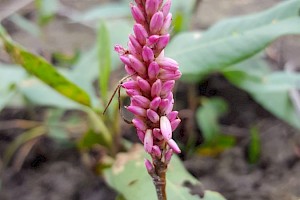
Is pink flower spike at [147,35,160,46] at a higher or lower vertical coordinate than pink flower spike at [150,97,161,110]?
higher

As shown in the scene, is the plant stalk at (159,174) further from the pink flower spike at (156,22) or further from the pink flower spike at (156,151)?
the pink flower spike at (156,22)

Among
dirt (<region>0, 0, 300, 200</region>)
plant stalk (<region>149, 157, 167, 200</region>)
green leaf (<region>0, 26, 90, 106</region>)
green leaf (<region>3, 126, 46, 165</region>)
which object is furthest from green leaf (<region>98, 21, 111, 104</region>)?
plant stalk (<region>149, 157, 167, 200</region>)

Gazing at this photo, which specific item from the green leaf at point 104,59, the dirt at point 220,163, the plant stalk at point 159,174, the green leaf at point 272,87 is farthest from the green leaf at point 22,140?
the plant stalk at point 159,174

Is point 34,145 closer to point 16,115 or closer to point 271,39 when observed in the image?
point 16,115

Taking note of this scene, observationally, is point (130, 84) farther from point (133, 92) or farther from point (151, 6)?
point (151, 6)

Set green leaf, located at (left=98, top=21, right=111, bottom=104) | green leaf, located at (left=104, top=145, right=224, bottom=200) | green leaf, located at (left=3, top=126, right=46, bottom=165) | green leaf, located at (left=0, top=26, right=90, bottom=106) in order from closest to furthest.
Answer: green leaf, located at (left=104, top=145, right=224, bottom=200) → green leaf, located at (left=0, top=26, right=90, bottom=106) → green leaf, located at (left=98, top=21, right=111, bottom=104) → green leaf, located at (left=3, top=126, right=46, bottom=165)

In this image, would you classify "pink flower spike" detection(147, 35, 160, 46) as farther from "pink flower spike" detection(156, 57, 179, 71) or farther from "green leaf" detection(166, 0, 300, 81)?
"green leaf" detection(166, 0, 300, 81)

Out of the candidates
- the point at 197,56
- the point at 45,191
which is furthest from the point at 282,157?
the point at 45,191

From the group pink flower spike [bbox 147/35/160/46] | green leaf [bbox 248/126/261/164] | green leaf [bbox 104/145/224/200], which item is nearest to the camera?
pink flower spike [bbox 147/35/160/46]
